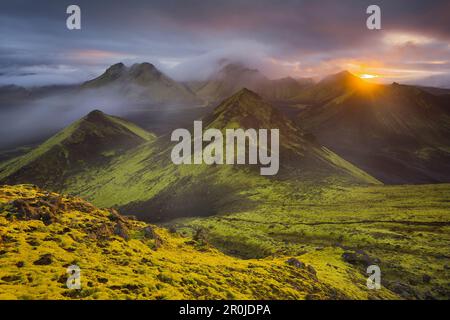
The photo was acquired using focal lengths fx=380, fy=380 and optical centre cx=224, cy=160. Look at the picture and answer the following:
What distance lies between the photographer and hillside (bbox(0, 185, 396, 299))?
1393 inches

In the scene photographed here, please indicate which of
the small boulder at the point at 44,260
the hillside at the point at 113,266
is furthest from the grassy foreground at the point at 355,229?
the small boulder at the point at 44,260

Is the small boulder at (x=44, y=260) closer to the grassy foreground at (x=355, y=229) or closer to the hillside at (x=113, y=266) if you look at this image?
the hillside at (x=113, y=266)

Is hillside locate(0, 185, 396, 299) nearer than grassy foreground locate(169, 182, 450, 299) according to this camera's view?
Yes

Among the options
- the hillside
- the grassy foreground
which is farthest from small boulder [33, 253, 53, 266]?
the grassy foreground

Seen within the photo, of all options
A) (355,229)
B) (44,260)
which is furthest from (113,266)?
(355,229)

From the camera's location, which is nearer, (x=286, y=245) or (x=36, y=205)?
(x=36, y=205)

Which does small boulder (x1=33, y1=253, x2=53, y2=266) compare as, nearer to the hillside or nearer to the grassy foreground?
the hillside

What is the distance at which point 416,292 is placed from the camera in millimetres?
65125

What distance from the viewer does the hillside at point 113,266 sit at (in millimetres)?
35375

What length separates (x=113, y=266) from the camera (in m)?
41.2

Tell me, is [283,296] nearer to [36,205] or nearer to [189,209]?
[36,205]

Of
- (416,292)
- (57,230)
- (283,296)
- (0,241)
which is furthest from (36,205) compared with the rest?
(416,292)

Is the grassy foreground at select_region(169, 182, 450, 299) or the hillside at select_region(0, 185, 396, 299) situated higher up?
the hillside at select_region(0, 185, 396, 299)
